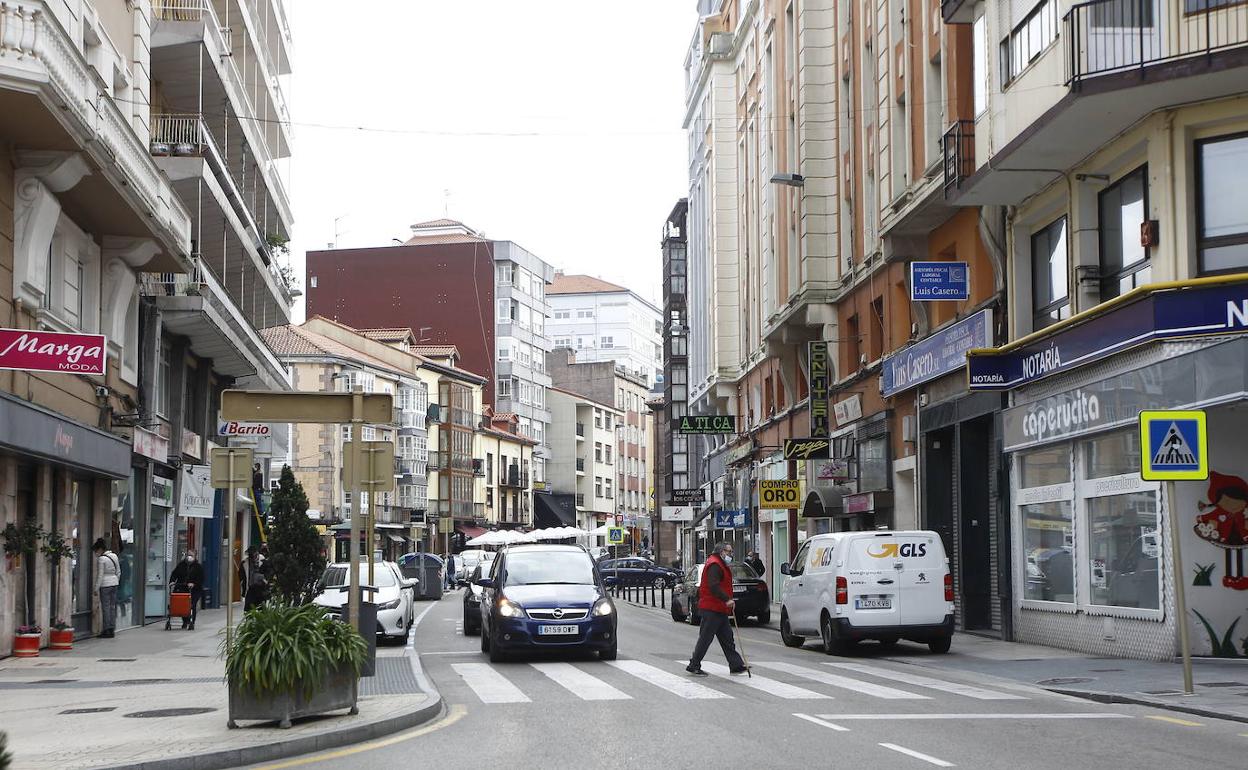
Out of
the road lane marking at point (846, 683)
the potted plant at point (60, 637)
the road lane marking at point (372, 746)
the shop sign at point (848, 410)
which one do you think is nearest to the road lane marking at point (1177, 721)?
the road lane marking at point (846, 683)

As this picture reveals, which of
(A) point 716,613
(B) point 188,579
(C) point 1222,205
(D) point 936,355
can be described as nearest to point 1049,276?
(D) point 936,355

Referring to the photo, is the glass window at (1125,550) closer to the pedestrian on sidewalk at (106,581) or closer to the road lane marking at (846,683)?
the road lane marking at (846,683)

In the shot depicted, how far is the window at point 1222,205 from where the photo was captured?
1800cm

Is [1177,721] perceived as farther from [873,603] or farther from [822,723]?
[873,603]

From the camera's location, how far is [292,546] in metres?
32.3

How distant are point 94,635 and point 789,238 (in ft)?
76.2

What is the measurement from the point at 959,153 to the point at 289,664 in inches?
647

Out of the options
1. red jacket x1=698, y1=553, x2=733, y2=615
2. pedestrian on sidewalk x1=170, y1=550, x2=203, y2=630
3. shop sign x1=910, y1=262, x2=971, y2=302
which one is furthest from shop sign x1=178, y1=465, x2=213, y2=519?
red jacket x1=698, y1=553, x2=733, y2=615

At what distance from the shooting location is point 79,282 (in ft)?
85.7

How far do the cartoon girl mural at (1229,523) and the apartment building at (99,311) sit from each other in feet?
47.3

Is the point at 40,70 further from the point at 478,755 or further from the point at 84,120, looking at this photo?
the point at 478,755

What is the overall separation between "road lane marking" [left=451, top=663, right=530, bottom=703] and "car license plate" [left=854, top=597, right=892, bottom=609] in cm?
560


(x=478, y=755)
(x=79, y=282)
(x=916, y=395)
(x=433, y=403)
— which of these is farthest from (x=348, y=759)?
(x=433, y=403)

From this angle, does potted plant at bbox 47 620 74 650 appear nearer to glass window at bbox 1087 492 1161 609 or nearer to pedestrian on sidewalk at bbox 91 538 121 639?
pedestrian on sidewalk at bbox 91 538 121 639
